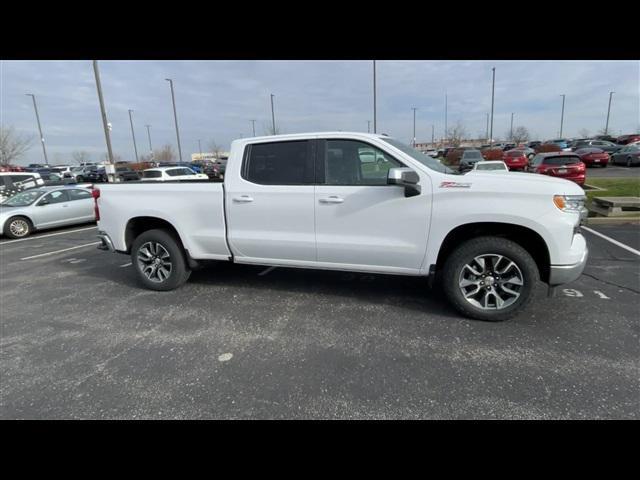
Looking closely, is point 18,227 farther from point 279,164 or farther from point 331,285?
point 331,285

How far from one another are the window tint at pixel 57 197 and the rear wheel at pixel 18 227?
2.89 feet

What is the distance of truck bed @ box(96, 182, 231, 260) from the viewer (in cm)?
432

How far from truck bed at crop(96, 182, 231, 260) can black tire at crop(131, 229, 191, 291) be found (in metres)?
0.22

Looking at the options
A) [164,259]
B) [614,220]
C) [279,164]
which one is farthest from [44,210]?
[614,220]

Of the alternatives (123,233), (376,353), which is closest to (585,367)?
(376,353)

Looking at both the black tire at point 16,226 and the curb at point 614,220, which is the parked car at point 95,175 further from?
the curb at point 614,220

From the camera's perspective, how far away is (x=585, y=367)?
2775 millimetres

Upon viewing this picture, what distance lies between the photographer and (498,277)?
3510 millimetres

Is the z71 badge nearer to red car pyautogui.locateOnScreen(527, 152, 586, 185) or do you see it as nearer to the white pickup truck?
the white pickup truck

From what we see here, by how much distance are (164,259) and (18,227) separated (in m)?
8.50

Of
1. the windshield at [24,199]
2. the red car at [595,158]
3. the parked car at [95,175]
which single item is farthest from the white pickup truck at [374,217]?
the parked car at [95,175]

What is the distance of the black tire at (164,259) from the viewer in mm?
4637
